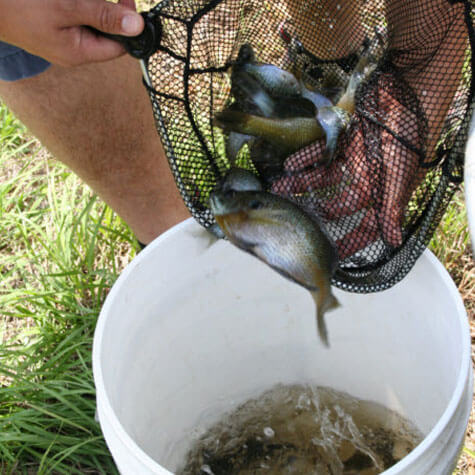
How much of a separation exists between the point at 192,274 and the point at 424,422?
68 cm

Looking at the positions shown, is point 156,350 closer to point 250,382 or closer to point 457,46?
point 250,382

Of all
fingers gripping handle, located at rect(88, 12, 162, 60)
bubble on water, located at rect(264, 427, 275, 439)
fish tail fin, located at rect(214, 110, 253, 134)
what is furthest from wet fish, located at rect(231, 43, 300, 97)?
bubble on water, located at rect(264, 427, 275, 439)

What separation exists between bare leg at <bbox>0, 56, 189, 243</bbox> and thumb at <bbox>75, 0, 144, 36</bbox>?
582 millimetres

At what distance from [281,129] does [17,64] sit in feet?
2.47

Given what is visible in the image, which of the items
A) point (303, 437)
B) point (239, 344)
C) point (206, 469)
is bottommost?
point (206, 469)

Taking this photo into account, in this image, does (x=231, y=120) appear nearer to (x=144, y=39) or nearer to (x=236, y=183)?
(x=236, y=183)

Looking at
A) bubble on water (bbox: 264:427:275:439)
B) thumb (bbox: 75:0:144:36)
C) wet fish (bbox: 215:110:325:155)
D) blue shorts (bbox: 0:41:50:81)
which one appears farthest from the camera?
bubble on water (bbox: 264:427:275:439)

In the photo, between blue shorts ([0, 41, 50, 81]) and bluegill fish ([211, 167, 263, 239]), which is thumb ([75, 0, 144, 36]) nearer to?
bluegill fish ([211, 167, 263, 239])

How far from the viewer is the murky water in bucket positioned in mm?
1601

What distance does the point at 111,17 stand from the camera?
1.10 m

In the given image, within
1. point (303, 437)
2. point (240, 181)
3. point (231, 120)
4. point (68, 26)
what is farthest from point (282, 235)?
point (303, 437)

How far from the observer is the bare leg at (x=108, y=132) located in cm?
Answer: 171

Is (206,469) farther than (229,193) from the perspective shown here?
Yes

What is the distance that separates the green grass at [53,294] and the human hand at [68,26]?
0.84m
